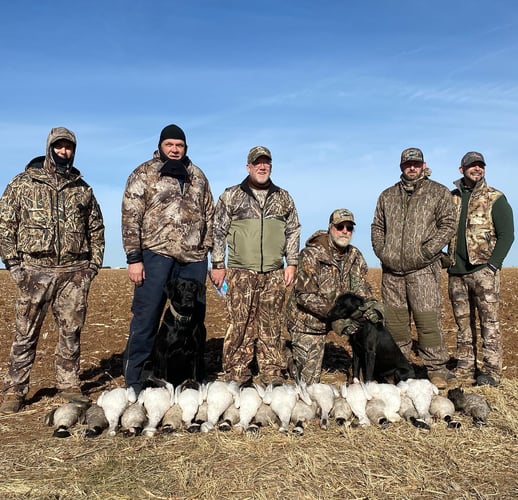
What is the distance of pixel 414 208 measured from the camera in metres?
6.91

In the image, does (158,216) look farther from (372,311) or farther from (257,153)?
(372,311)

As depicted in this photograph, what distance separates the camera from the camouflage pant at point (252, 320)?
659cm

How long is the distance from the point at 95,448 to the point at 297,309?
3.03 m

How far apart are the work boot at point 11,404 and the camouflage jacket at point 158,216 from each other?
214cm

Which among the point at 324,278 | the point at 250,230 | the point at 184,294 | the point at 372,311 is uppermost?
the point at 250,230

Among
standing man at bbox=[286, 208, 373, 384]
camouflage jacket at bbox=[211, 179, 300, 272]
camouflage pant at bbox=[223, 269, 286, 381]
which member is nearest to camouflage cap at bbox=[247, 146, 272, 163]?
camouflage jacket at bbox=[211, 179, 300, 272]

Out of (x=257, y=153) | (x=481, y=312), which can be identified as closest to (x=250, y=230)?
(x=257, y=153)

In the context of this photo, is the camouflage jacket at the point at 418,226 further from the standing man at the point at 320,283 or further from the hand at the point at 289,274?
the hand at the point at 289,274

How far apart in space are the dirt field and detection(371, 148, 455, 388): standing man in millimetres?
1137

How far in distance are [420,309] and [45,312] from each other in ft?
15.5

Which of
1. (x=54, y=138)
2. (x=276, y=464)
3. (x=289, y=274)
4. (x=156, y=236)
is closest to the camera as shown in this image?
(x=276, y=464)

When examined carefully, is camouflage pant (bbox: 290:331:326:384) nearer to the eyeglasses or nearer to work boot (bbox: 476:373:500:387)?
the eyeglasses

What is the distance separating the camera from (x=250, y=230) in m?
6.56

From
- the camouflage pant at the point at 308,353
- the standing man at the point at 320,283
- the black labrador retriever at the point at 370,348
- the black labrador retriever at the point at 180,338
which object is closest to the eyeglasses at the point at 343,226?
the standing man at the point at 320,283
